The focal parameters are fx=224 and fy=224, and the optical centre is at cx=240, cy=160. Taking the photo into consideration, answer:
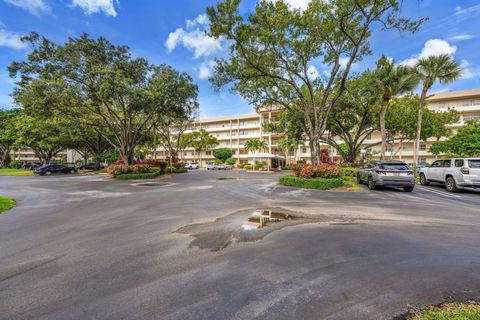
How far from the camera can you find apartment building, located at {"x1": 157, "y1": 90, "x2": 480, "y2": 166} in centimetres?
4206

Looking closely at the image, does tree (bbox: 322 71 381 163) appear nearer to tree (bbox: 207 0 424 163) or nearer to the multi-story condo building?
tree (bbox: 207 0 424 163)

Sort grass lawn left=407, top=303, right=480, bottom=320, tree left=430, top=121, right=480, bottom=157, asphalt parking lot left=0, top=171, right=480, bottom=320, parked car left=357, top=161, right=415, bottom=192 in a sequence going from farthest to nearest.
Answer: tree left=430, top=121, right=480, bottom=157 → parked car left=357, top=161, right=415, bottom=192 → asphalt parking lot left=0, top=171, right=480, bottom=320 → grass lawn left=407, top=303, right=480, bottom=320

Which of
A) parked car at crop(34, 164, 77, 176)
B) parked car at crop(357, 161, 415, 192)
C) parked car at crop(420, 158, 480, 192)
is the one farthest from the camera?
parked car at crop(34, 164, 77, 176)

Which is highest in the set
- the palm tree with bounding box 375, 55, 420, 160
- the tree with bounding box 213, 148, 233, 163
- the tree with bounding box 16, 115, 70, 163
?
the palm tree with bounding box 375, 55, 420, 160

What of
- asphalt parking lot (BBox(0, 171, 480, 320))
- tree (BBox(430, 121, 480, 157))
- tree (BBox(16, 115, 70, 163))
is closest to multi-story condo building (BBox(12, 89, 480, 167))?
tree (BBox(430, 121, 480, 157))

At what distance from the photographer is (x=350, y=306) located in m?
2.53

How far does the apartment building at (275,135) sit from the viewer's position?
4206cm

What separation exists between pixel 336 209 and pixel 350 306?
5510 mm

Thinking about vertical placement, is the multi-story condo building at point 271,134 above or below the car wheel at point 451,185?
above

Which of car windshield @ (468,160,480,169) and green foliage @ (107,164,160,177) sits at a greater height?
car windshield @ (468,160,480,169)

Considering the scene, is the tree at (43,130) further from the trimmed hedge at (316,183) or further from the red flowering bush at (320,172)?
the red flowering bush at (320,172)

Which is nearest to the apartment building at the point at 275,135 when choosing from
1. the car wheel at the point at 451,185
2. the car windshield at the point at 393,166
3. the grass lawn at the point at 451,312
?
the car windshield at the point at 393,166

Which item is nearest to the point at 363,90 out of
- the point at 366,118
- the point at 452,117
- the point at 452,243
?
the point at 366,118

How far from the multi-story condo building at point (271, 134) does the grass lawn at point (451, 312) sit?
3896 centimetres
